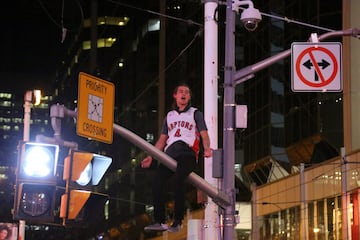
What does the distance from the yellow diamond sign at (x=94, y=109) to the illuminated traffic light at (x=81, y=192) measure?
52 cm

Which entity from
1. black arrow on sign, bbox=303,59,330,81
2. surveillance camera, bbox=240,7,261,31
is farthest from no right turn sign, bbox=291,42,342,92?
surveillance camera, bbox=240,7,261,31

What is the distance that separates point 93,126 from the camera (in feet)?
30.1

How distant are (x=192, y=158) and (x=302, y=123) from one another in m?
21.7

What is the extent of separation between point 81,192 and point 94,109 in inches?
49.5

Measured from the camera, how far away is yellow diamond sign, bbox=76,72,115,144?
29.7 ft

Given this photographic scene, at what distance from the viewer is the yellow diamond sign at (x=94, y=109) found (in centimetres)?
905

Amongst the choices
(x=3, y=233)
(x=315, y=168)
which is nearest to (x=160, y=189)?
(x=3, y=233)

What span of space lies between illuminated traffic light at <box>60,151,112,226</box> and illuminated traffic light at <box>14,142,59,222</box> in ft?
0.53

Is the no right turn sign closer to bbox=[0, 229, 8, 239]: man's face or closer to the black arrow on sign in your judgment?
the black arrow on sign

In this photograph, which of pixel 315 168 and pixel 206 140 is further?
pixel 315 168

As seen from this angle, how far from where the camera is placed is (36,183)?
8344mm

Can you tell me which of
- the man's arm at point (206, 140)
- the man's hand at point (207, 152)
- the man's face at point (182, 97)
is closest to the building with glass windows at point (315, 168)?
the man's hand at point (207, 152)

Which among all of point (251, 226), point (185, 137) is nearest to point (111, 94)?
point (185, 137)

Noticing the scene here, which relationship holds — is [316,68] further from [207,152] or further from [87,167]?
[87,167]
